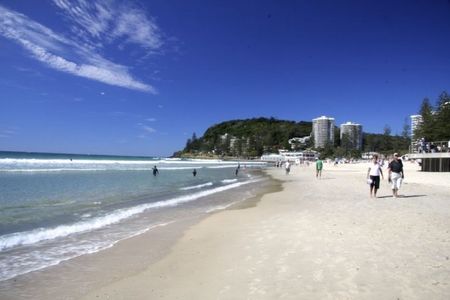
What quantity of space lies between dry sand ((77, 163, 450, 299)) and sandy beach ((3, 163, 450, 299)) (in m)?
0.01

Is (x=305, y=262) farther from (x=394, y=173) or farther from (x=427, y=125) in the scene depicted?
(x=427, y=125)

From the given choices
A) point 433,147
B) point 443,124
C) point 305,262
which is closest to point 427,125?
point 443,124

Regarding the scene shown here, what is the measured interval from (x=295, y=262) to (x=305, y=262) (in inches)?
6.4

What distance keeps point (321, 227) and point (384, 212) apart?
10.3 ft

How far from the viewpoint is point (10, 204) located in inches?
525

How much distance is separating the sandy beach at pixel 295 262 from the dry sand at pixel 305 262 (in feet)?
0.05

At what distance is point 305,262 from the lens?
5.67 m

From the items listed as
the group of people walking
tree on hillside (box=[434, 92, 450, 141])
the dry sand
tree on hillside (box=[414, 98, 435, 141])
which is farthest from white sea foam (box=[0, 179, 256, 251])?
tree on hillside (box=[414, 98, 435, 141])

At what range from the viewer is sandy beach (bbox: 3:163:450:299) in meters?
4.57

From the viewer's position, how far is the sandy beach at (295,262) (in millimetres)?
4570

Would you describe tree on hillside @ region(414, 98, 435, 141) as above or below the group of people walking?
above

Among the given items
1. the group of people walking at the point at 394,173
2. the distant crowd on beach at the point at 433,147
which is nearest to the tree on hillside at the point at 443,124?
the distant crowd on beach at the point at 433,147

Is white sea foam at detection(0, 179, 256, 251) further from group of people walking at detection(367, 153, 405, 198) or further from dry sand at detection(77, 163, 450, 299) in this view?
group of people walking at detection(367, 153, 405, 198)

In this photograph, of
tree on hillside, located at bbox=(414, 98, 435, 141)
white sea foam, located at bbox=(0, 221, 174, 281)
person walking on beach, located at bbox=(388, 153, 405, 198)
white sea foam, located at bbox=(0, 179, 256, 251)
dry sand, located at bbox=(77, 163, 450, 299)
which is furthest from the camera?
tree on hillside, located at bbox=(414, 98, 435, 141)
